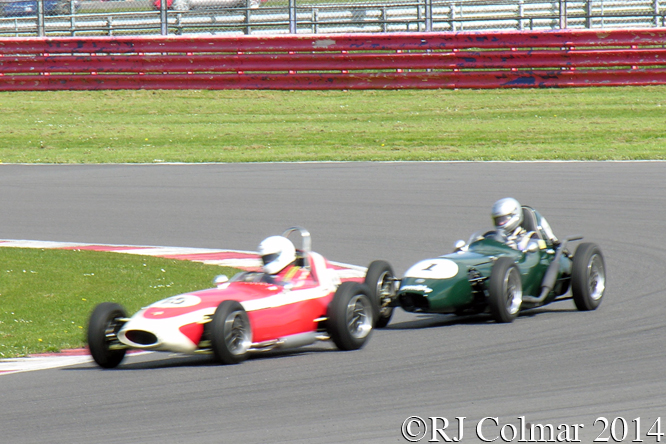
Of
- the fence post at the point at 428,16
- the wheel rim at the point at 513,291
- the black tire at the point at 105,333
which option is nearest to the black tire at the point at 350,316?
the wheel rim at the point at 513,291

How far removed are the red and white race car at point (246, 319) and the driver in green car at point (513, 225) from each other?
1.67 m

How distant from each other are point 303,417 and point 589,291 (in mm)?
3891

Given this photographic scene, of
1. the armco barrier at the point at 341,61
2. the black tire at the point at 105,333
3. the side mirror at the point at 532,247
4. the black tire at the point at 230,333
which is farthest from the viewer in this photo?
the armco barrier at the point at 341,61

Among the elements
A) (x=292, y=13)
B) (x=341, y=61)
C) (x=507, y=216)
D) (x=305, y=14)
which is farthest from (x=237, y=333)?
(x=305, y=14)

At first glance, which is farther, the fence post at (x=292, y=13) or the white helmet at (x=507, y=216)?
the fence post at (x=292, y=13)

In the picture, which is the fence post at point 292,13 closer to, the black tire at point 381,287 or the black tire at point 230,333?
the black tire at point 381,287

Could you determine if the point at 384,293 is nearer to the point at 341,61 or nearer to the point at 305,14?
the point at 341,61

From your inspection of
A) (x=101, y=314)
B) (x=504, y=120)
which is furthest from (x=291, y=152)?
(x=101, y=314)

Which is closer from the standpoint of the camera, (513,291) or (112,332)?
(112,332)

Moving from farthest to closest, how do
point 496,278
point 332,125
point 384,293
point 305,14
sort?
point 305,14 < point 332,125 < point 384,293 < point 496,278

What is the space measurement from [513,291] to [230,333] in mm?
2539

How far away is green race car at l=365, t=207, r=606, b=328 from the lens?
8.21 metres

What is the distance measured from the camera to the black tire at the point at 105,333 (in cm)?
697

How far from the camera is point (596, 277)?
9.09 meters
